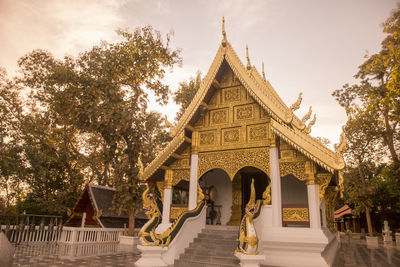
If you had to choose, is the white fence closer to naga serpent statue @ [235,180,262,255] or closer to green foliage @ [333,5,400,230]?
naga serpent statue @ [235,180,262,255]

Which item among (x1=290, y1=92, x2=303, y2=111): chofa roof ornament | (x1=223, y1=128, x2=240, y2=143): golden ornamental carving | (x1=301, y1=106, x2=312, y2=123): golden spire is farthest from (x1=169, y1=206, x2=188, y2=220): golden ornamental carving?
(x1=290, y1=92, x2=303, y2=111): chofa roof ornament

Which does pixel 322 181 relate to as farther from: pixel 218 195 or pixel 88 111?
pixel 88 111

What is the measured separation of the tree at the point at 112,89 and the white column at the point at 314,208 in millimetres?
8154

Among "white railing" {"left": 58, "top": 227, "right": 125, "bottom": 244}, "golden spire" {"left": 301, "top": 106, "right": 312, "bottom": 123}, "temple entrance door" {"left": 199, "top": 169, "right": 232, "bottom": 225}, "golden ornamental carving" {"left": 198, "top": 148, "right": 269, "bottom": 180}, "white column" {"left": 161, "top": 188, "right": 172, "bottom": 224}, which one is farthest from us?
"white railing" {"left": 58, "top": 227, "right": 125, "bottom": 244}

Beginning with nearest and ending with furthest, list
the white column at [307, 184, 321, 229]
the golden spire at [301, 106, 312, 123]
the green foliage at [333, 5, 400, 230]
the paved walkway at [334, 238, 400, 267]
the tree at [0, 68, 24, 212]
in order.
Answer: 1. the white column at [307, 184, 321, 229]
2. the golden spire at [301, 106, 312, 123]
3. the paved walkway at [334, 238, 400, 267]
4. the tree at [0, 68, 24, 212]
5. the green foliage at [333, 5, 400, 230]

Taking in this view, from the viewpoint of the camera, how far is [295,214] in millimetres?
6824

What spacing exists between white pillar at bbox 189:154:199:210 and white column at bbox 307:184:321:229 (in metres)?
3.28

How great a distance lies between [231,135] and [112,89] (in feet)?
25.3

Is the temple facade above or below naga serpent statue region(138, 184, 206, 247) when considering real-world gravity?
above

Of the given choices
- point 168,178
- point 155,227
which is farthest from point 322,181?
point 168,178

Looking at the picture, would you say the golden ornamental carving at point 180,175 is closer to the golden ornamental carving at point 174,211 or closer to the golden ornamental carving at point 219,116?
the golden ornamental carving at point 174,211

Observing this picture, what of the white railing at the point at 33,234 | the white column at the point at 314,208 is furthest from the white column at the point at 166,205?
→ the white railing at the point at 33,234

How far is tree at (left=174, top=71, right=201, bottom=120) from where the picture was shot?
19.5 meters

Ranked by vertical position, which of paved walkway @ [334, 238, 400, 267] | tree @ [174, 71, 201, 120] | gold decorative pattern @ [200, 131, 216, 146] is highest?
tree @ [174, 71, 201, 120]
